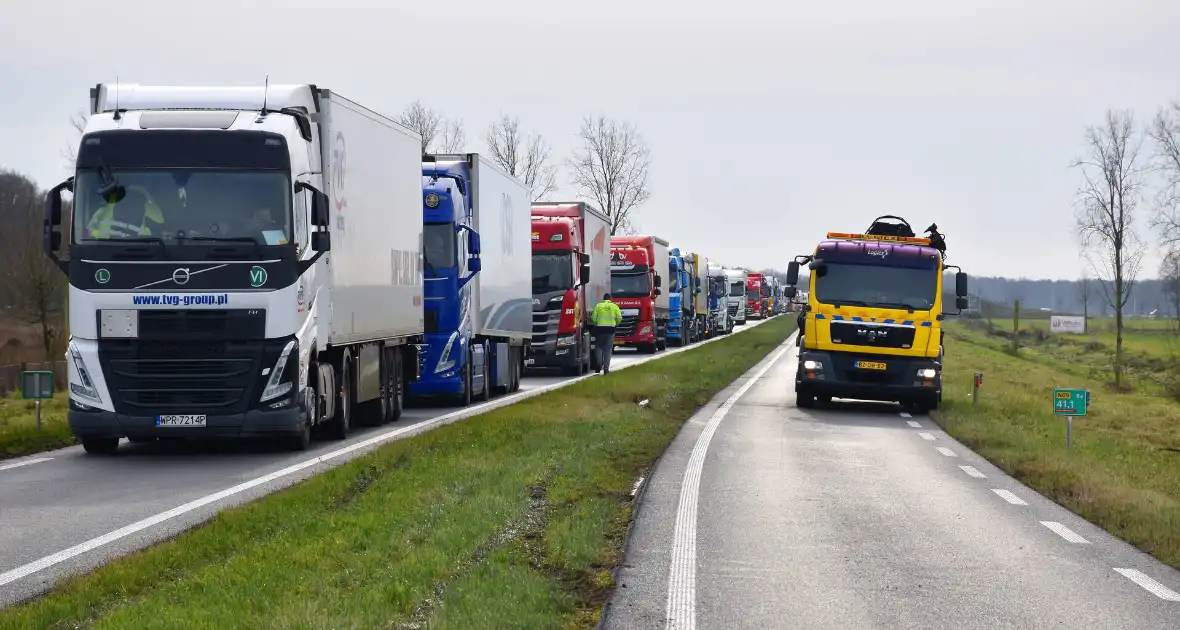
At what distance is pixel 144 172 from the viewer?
15.5 metres

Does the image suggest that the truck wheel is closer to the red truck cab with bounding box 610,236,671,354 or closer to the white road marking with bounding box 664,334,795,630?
the white road marking with bounding box 664,334,795,630

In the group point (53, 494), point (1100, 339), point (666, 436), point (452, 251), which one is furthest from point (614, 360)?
point (1100, 339)

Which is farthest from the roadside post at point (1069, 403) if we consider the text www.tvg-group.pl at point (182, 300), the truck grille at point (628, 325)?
the truck grille at point (628, 325)

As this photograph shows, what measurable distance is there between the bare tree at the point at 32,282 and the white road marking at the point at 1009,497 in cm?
3207

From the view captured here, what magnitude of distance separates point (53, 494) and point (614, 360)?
113 feet

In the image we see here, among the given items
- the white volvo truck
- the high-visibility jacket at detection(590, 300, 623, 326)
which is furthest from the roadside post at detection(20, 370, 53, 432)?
the high-visibility jacket at detection(590, 300, 623, 326)

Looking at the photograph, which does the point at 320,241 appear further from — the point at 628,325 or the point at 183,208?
the point at 628,325

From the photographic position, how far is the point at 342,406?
1812 cm

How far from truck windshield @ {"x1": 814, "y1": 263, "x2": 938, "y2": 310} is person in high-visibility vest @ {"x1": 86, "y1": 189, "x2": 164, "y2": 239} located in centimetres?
1295

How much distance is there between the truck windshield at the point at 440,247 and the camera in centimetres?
2344

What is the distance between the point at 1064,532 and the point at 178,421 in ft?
29.6

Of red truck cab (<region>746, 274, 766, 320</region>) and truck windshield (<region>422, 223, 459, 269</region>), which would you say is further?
red truck cab (<region>746, 274, 766, 320</region>)

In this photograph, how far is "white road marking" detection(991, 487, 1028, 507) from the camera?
13.0 meters

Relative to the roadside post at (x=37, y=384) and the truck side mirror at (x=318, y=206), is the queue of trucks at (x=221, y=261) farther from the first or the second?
the roadside post at (x=37, y=384)
